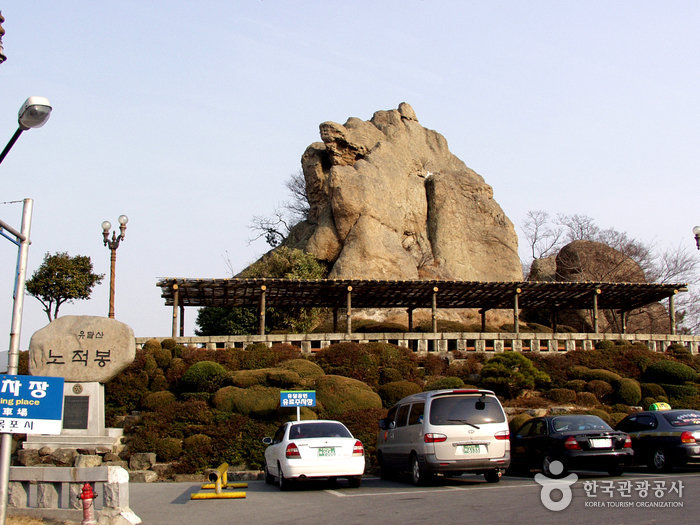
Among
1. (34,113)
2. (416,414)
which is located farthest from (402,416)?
(34,113)

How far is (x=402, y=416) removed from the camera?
45.0ft

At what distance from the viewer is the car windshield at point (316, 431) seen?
41.3 feet

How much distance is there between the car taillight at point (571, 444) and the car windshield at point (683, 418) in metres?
2.59

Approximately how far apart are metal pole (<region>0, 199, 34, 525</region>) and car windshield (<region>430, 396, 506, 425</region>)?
7110 mm

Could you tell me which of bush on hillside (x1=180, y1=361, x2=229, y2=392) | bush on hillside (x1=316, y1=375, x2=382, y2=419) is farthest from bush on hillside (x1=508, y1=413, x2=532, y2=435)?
bush on hillside (x1=180, y1=361, x2=229, y2=392)

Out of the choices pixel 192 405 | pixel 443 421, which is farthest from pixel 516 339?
pixel 443 421

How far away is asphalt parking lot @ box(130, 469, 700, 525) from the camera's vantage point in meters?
8.80

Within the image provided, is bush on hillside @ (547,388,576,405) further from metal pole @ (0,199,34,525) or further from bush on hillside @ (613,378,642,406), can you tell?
metal pole @ (0,199,34,525)

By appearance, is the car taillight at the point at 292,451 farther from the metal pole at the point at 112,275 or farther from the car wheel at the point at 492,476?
the metal pole at the point at 112,275

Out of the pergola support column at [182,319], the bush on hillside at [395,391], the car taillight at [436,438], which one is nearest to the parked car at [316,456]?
the car taillight at [436,438]

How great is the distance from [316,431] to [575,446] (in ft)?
16.4

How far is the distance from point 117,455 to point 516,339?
664 inches

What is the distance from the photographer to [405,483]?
44.0ft

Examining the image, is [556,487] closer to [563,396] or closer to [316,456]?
[316,456]
